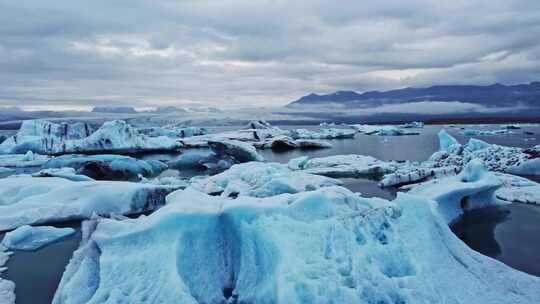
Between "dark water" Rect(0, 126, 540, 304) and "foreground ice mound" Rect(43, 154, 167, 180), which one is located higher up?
"dark water" Rect(0, 126, 540, 304)

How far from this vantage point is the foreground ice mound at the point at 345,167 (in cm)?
1196

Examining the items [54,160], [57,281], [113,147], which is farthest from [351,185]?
[113,147]

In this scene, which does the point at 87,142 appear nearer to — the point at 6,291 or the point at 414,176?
the point at 414,176

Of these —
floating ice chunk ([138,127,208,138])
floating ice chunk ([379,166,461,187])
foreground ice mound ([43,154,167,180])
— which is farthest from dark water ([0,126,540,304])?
floating ice chunk ([138,127,208,138])

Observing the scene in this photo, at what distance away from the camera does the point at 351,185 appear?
1016 centimetres

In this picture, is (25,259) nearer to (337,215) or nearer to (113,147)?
(337,215)

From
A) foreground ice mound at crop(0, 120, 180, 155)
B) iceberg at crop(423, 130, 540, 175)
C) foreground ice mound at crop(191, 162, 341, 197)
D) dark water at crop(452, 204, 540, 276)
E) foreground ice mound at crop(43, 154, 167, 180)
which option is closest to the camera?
dark water at crop(452, 204, 540, 276)

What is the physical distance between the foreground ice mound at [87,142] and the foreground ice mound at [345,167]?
40.4 ft

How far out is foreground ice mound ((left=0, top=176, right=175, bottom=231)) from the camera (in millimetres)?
6797

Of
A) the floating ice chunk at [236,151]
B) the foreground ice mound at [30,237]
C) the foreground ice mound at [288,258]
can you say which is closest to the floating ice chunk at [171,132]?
the floating ice chunk at [236,151]

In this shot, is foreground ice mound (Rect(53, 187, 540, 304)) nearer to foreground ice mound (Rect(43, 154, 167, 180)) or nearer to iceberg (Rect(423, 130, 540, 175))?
iceberg (Rect(423, 130, 540, 175))

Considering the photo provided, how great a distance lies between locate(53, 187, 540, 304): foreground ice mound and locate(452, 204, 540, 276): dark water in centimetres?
102

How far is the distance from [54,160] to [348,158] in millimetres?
10782

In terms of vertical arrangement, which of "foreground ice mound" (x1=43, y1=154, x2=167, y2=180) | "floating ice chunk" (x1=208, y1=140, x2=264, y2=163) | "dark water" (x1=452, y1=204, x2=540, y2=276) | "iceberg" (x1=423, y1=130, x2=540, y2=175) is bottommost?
"foreground ice mound" (x1=43, y1=154, x2=167, y2=180)
